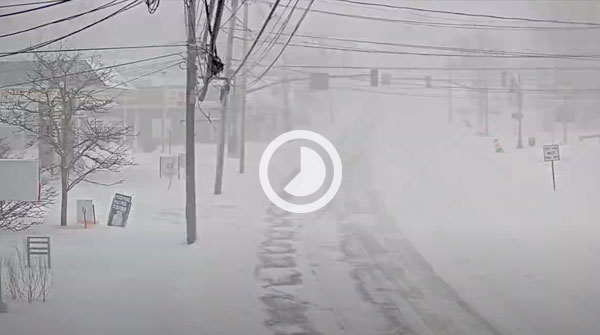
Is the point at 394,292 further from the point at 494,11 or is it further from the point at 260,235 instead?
the point at 494,11

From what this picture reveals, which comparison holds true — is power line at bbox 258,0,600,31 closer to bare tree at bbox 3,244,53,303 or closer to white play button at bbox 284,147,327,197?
white play button at bbox 284,147,327,197

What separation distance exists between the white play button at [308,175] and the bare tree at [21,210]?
20.8 ft

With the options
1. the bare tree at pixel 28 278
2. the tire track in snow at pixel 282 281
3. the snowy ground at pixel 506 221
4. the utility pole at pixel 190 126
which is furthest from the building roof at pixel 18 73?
the snowy ground at pixel 506 221

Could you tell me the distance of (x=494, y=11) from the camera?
55.3ft

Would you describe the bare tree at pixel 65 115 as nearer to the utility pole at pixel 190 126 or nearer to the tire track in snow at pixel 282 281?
the utility pole at pixel 190 126

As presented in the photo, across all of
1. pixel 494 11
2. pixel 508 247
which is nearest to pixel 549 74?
pixel 494 11

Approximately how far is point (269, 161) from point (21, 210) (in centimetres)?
1051

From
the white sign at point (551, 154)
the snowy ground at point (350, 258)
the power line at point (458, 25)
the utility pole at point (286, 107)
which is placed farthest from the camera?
the utility pole at point (286, 107)

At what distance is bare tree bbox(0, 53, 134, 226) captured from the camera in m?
13.6

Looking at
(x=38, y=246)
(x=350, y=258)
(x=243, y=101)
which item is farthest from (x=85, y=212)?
(x=243, y=101)

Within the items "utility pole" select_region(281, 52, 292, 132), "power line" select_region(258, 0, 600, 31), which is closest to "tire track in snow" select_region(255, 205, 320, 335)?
"power line" select_region(258, 0, 600, 31)

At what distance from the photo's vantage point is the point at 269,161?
21781 millimetres

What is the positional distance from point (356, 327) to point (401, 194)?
10898 mm

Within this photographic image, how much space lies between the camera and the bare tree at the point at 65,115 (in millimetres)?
13602
